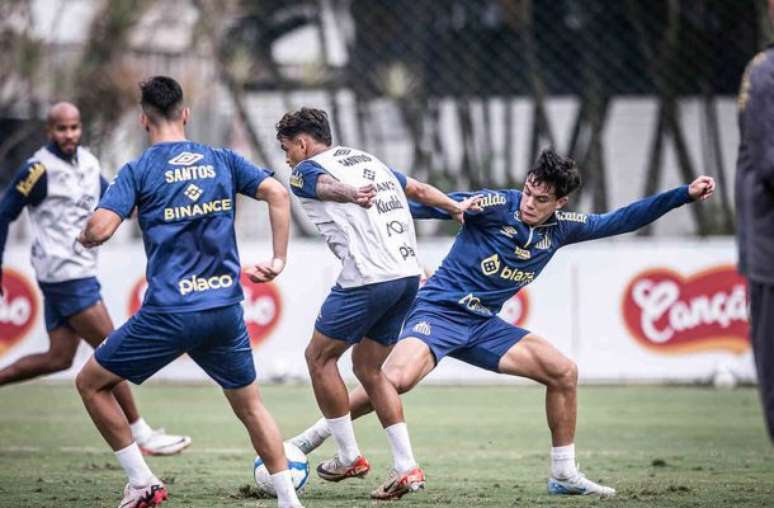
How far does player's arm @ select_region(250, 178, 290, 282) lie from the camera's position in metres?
7.26

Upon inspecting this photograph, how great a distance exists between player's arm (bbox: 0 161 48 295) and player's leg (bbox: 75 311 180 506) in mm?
3523

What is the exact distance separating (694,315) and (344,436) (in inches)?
332

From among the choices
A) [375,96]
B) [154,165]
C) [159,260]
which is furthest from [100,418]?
[375,96]

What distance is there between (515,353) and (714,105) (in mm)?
13234

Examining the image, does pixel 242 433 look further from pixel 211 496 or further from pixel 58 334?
pixel 211 496

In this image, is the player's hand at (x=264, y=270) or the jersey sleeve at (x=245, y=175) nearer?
the player's hand at (x=264, y=270)

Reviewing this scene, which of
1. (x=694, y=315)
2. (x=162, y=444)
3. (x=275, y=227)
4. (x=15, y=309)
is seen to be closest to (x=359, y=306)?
(x=275, y=227)

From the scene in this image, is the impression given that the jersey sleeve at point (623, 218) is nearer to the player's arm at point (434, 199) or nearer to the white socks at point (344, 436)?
the player's arm at point (434, 199)

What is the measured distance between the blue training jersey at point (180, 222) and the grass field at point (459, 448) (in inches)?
54.8

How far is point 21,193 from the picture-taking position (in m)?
10.8

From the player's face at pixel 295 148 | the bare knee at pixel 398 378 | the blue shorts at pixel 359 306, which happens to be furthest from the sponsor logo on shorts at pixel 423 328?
the player's face at pixel 295 148

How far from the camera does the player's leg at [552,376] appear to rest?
27.9ft

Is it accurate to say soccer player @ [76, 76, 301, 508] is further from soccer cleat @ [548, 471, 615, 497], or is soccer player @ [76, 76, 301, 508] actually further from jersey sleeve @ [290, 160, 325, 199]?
soccer cleat @ [548, 471, 615, 497]

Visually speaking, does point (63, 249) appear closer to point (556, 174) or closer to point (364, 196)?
point (364, 196)
